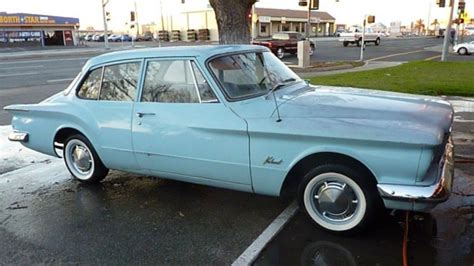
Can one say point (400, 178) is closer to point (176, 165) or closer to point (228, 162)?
point (228, 162)

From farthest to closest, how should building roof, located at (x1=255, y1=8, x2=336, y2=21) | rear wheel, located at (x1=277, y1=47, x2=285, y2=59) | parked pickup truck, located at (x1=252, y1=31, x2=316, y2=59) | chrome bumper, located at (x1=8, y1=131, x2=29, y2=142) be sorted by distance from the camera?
building roof, located at (x1=255, y1=8, x2=336, y2=21)
rear wheel, located at (x1=277, y1=47, x2=285, y2=59)
parked pickup truck, located at (x1=252, y1=31, x2=316, y2=59)
chrome bumper, located at (x1=8, y1=131, x2=29, y2=142)

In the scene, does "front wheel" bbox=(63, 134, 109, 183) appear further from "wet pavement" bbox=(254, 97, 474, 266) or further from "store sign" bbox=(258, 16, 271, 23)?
"store sign" bbox=(258, 16, 271, 23)

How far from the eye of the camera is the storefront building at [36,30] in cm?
4650

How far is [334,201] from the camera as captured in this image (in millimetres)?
3566

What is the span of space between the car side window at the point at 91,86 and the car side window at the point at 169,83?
77 cm

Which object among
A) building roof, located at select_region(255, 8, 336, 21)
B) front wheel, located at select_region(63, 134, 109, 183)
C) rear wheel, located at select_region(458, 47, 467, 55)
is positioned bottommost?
rear wheel, located at select_region(458, 47, 467, 55)

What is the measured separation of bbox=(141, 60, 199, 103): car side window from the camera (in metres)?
4.14

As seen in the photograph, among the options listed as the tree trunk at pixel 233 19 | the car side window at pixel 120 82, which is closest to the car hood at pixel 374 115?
the car side window at pixel 120 82

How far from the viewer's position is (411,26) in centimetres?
12000

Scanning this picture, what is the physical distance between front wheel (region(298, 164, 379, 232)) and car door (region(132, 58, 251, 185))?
582mm

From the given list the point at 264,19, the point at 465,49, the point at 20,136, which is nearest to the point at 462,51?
the point at 465,49

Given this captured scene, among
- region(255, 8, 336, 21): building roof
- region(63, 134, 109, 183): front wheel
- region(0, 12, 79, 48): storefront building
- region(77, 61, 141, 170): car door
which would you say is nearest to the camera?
region(77, 61, 141, 170): car door

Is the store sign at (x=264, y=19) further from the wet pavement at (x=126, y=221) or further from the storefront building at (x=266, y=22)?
the wet pavement at (x=126, y=221)

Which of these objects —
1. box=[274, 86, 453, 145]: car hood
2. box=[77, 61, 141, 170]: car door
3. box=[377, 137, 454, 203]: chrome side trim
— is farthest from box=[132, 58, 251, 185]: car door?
box=[377, 137, 454, 203]: chrome side trim
